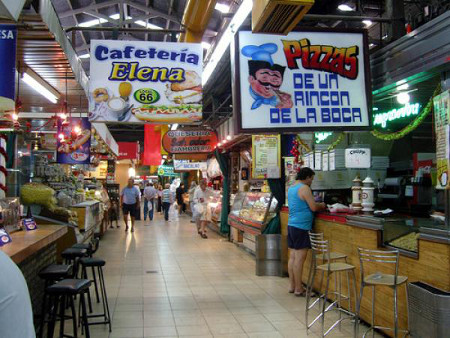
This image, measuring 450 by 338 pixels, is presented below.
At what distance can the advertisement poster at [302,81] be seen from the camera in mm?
5074

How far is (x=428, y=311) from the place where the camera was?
3.13m

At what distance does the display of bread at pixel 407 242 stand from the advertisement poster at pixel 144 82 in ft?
10.9

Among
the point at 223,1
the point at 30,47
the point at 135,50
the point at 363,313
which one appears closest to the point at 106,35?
the point at 223,1

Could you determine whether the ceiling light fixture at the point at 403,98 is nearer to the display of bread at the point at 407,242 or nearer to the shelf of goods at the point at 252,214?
the display of bread at the point at 407,242

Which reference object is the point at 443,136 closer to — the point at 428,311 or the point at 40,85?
the point at 428,311

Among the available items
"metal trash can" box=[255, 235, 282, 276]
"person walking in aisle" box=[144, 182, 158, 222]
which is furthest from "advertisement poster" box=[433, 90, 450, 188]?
"person walking in aisle" box=[144, 182, 158, 222]

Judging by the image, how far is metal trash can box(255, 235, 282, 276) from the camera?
7.33 metres

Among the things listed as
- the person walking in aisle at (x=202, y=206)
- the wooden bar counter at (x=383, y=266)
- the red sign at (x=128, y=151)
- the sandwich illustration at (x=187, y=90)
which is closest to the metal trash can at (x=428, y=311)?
the wooden bar counter at (x=383, y=266)

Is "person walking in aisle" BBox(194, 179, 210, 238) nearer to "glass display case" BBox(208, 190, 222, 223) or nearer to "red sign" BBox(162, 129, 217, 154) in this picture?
"glass display case" BBox(208, 190, 222, 223)

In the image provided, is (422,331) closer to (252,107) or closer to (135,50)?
(252,107)

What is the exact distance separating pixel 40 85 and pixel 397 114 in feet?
16.6

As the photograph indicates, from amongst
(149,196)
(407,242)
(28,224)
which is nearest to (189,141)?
(149,196)

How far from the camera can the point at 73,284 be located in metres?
3.35

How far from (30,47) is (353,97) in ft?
11.8
